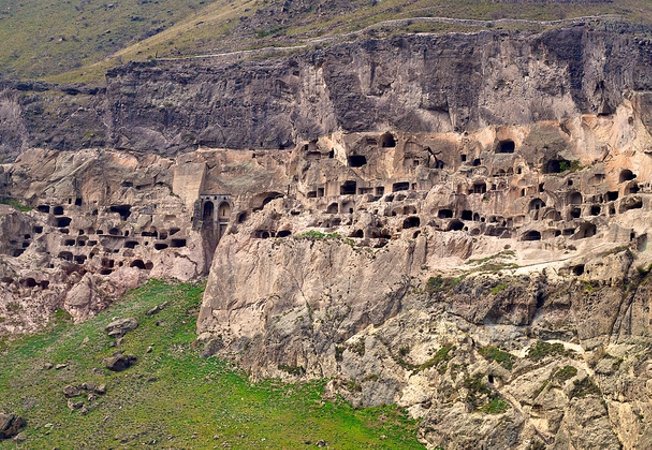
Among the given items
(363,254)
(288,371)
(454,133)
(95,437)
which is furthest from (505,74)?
(95,437)

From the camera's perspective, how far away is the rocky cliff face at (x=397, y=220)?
54781mm

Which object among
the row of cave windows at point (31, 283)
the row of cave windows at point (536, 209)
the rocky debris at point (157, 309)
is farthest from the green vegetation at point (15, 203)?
the row of cave windows at point (536, 209)

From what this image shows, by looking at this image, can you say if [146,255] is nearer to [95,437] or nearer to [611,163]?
[95,437]

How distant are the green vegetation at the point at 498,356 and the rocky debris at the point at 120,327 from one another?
2613cm

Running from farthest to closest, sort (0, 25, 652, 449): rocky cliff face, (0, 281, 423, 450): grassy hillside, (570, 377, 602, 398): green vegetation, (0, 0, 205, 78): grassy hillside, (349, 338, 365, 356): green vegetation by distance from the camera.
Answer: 1. (0, 0, 205, 78): grassy hillside
2. (349, 338, 365, 356): green vegetation
3. (0, 281, 423, 450): grassy hillside
4. (0, 25, 652, 449): rocky cliff face
5. (570, 377, 602, 398): green vegetation

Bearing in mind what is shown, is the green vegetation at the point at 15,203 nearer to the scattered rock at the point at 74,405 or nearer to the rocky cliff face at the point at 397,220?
the rocky cliff face at the point at 397,220

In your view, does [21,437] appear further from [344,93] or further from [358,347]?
[344,93]

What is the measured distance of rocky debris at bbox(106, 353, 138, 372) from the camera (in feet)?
216

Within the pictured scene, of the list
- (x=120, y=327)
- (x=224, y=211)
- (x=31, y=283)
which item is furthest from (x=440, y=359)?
(x=31, y=283)

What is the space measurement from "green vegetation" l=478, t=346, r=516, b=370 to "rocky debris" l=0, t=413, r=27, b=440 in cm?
2791

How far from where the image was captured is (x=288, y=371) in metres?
63.3

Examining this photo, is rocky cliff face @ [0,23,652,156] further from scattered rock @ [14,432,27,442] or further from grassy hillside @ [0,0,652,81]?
scattered rock @ [14,432,27,442]

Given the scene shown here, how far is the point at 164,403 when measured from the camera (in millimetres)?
61438

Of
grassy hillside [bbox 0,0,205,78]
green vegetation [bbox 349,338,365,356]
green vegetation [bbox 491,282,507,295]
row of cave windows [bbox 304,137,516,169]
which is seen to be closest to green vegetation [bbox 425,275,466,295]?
green vegetation [bbox 491,282,507,295]
